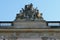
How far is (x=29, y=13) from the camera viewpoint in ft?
104

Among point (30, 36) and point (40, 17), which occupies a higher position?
point (40, 17)

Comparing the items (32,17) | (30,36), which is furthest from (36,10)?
(30,36)

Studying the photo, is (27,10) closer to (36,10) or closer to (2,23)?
(36,10)

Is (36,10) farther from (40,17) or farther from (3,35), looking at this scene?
(3,35)

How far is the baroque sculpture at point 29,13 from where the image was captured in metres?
31.6

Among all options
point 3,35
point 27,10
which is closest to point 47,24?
point 27,10

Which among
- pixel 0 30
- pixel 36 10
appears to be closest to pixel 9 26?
pixel 0 30

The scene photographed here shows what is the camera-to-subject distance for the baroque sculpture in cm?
3158

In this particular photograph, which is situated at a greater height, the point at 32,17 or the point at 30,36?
the point at 32,17

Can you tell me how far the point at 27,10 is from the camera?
3203 centimetres

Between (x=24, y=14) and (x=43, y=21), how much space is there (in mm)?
2239

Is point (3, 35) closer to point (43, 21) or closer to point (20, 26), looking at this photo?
point (20, 26)

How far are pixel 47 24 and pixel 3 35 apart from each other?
4.98 m

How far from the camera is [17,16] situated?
3156 centimetres
